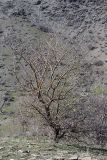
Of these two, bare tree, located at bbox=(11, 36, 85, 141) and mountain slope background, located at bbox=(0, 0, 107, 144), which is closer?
bare tree, located at bbox=(11, 36, 85, 141)

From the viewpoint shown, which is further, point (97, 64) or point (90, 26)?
point (90, 26)

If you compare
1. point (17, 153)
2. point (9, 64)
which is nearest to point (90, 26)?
point (9, 64)

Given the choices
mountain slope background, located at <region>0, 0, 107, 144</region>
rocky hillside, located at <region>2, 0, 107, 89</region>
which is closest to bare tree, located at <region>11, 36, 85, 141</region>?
mountain slope background, located at <region>0, 0, 107, 144</region>

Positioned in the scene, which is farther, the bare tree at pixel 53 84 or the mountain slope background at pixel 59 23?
the mountain slope background at pixel 59 23

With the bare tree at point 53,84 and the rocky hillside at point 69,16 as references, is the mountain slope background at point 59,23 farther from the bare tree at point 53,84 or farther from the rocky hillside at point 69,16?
the bare tree at point 53,84

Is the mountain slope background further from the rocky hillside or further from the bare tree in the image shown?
the bare tree

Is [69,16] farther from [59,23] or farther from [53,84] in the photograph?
[53,84]

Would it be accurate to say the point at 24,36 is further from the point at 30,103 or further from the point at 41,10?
the point at 30,103

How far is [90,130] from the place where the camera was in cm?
1581

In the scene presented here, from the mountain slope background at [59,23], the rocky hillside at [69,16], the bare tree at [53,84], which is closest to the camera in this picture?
the bare tree at [53,84]

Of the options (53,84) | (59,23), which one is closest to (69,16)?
(59,23)

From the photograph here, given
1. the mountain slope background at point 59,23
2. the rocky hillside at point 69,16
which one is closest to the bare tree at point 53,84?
the mountain slope background at point 59,23

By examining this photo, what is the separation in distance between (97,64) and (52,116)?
60.2 meters

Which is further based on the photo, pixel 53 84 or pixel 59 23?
pixel 59 23
